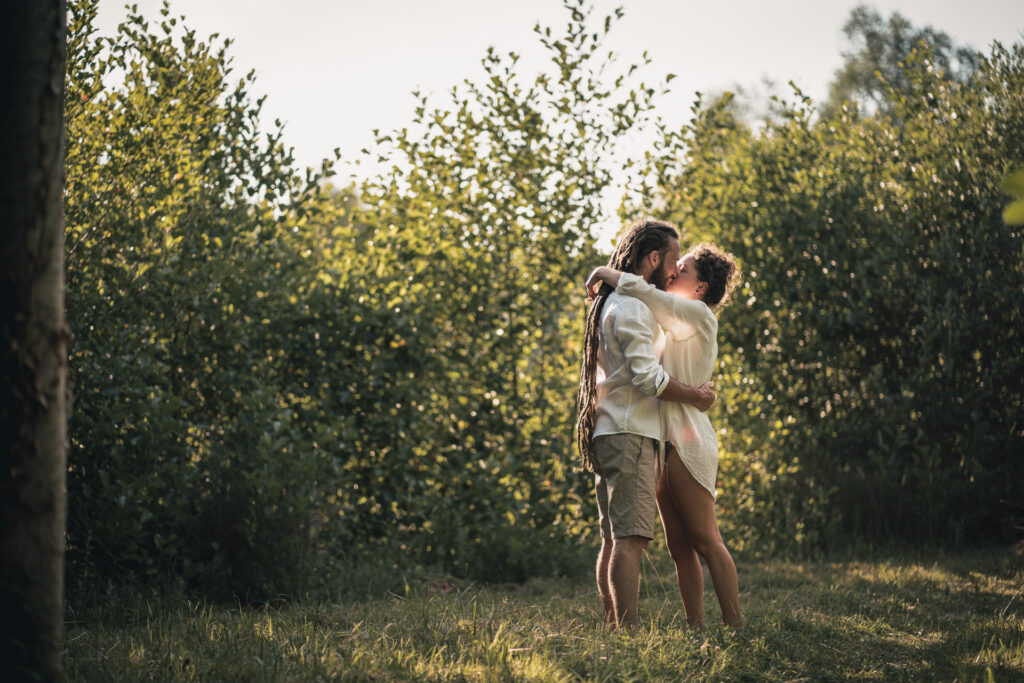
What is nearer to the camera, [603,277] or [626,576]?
[626,576]

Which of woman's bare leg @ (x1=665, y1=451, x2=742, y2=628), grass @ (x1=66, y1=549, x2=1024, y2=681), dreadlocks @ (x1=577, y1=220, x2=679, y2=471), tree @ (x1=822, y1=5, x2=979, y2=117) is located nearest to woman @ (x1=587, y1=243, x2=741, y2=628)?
woman's bare leg @ (x1=665, y1=451, x2=742, y2=628)

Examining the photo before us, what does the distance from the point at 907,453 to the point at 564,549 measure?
3398 mm

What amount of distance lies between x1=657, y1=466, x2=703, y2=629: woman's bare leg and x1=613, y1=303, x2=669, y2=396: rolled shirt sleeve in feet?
1.98

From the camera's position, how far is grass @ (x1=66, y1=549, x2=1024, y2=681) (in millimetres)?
3152

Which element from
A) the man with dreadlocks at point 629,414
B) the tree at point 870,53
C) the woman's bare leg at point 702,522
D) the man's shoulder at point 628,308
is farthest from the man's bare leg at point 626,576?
the tree at point 870,53

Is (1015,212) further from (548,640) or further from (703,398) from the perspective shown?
(548,640)

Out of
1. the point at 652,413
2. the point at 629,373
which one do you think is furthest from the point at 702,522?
the point at 629,373

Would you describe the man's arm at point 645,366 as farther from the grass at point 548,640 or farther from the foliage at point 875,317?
the foliage at point 875,317

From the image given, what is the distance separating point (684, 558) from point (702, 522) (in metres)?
0.28

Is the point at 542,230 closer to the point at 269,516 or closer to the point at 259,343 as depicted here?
the point at 259,343

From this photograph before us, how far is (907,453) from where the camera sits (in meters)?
7.79

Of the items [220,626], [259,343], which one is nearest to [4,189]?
[220,626]

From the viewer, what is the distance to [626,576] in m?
3.89

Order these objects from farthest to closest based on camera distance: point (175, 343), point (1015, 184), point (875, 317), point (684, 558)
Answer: point (875, 317) < point (175, 343) < point (684, 558) < point (1015, 184)
